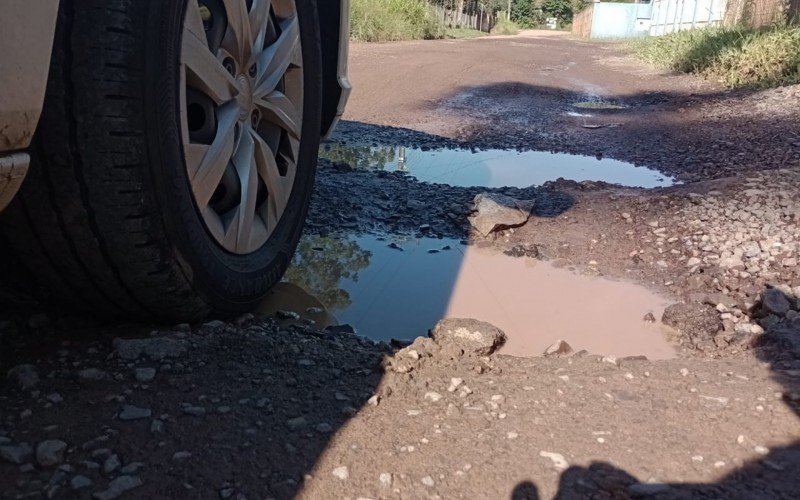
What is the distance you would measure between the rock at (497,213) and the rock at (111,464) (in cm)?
256

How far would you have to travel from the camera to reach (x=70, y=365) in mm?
1953

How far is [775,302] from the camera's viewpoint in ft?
8.96

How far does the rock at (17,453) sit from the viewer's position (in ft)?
5.12

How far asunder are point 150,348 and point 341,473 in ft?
2.50

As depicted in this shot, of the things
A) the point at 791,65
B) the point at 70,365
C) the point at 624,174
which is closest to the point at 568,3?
the point at 791,65

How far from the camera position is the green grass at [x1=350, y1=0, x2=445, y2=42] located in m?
22.6

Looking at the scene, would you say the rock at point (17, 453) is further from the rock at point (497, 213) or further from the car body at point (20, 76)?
the rock at point (497, 213)

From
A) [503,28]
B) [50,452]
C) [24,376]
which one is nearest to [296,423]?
[50,452]

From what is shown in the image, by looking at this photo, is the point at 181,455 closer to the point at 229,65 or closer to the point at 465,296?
the point at 229,65

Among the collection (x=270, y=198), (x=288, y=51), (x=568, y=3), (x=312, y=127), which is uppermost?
(x=568, y=3)

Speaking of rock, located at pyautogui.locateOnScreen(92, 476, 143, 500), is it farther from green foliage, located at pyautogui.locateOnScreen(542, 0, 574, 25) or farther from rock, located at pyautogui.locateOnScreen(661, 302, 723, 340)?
green foliage, located at pyautogui.locateOnScreen(542, 0, 574, 25)

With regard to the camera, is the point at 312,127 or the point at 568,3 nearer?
the point at 312,127

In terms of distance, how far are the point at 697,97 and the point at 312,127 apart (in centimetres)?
910

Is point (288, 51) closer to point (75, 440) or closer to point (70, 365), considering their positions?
point (70, 365)
